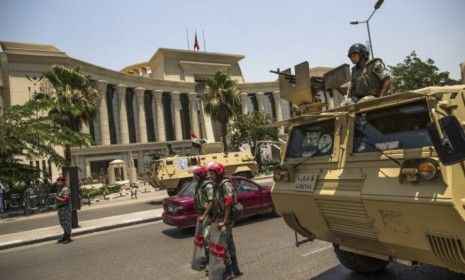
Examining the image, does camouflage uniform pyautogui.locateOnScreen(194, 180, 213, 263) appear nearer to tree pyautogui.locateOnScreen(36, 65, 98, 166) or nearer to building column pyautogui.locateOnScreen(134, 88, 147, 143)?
tree pyautogui.locateOnScreen(36, 65, 98, 166)

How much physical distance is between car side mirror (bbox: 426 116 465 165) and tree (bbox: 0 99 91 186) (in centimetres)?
2155

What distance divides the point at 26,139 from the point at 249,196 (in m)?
15.6

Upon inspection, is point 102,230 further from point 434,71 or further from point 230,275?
point 434,71

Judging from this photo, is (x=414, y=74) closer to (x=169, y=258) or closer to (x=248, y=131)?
(x=248, y=131)

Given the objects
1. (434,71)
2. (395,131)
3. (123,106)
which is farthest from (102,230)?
(123,106)

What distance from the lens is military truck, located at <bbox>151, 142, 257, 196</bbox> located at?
808 inches

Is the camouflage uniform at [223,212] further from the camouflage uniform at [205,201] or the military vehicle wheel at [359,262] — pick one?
the military vehicle wheel at [359,262]

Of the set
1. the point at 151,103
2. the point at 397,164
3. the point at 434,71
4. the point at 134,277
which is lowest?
the point at 134,277

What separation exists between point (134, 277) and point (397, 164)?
5.13m

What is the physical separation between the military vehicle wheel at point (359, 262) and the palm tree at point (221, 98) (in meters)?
→ 29.6

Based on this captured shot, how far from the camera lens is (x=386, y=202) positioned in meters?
4.19

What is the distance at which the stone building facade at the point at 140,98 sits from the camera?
3809cm

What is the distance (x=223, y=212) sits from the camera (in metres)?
6.58

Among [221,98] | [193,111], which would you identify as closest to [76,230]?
[221,98]
